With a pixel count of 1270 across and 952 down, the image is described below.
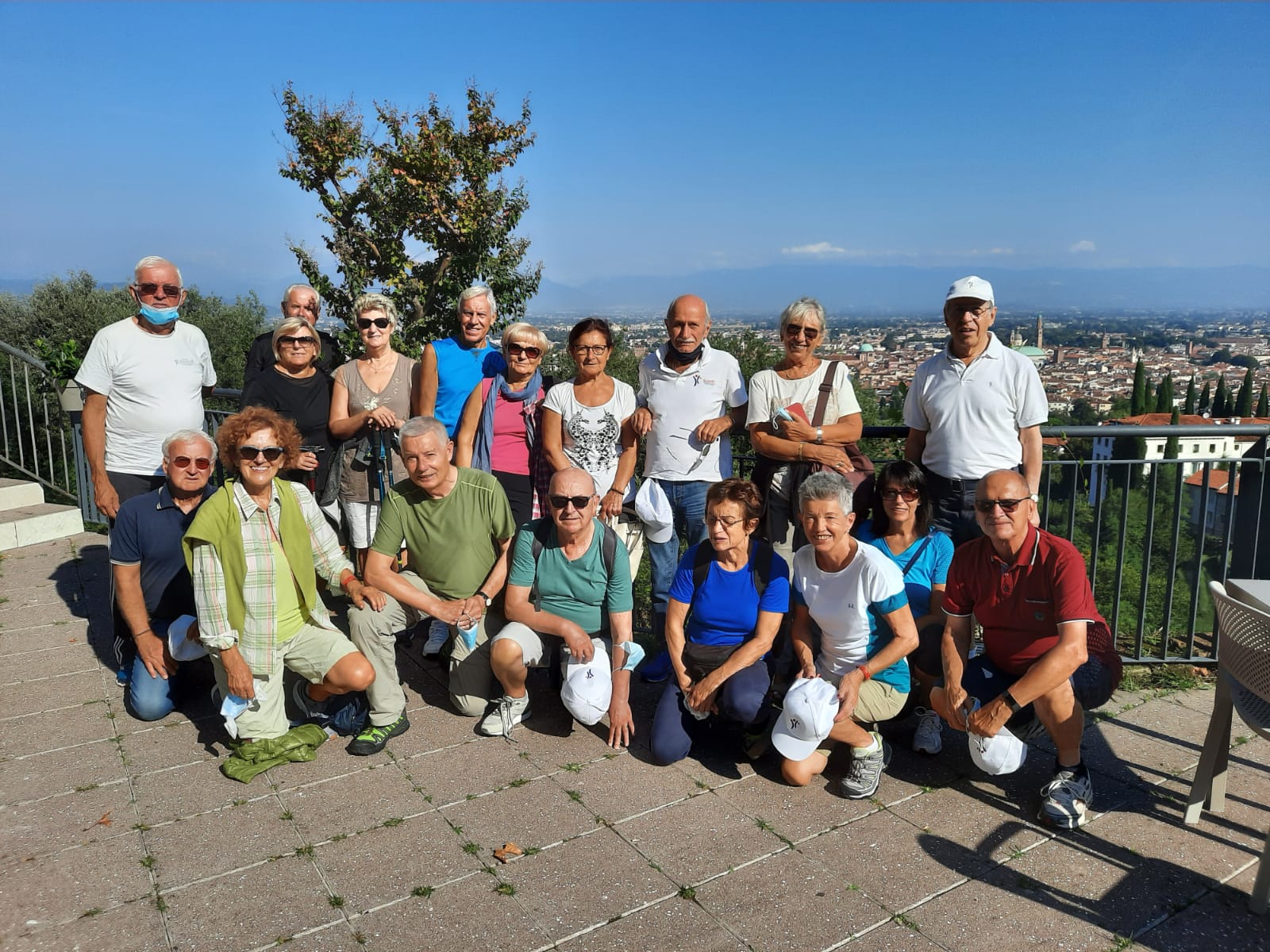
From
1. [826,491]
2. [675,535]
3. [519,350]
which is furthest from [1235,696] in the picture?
[519,350]

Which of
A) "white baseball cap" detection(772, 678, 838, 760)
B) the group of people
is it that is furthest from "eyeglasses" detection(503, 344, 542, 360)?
"white baseball cap" detection(772, 678, 838, 760)

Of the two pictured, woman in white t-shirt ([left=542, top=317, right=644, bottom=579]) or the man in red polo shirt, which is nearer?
the man in red polo shirt

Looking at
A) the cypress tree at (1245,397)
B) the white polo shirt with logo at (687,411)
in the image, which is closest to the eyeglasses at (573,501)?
the white polo shirt with logo at (687,411)

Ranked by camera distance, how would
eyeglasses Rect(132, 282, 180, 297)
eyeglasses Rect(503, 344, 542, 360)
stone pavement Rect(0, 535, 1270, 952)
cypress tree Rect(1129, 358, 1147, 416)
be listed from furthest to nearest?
cypress tree Rect(1129, 358, 1147, 416), eyeglasses Rect(132, 282, 180, 297), eyeglasses Rect(503, 344, 542, 360), stone pavement Rect(0, 535, 1270, 952)

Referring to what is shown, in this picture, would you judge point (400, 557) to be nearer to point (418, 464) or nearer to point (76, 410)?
point (418, 464)

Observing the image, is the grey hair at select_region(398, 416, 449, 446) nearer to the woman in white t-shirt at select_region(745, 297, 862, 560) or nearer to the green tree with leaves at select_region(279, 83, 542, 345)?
the woman in white t-shirt at select_region(745, 297, 862, 560)

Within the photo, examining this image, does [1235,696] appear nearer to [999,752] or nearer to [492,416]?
[999,752]

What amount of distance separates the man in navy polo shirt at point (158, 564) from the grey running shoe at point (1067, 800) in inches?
137

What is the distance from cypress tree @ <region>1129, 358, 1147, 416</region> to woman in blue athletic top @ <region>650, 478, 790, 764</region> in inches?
2001

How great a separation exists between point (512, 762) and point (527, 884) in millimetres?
831

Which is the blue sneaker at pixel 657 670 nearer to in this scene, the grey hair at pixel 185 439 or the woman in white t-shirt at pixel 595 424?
the woman in white t-shirt at pixel 595 424

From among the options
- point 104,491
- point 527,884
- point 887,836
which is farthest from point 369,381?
point 887,836

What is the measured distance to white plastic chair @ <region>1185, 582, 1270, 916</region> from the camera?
8.59 ft

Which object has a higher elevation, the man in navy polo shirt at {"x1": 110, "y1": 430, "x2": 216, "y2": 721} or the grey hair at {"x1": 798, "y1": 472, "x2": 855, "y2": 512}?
the grey hair at {"x1": 798, "y1": 472, "x2": 855, "y2": 512}
